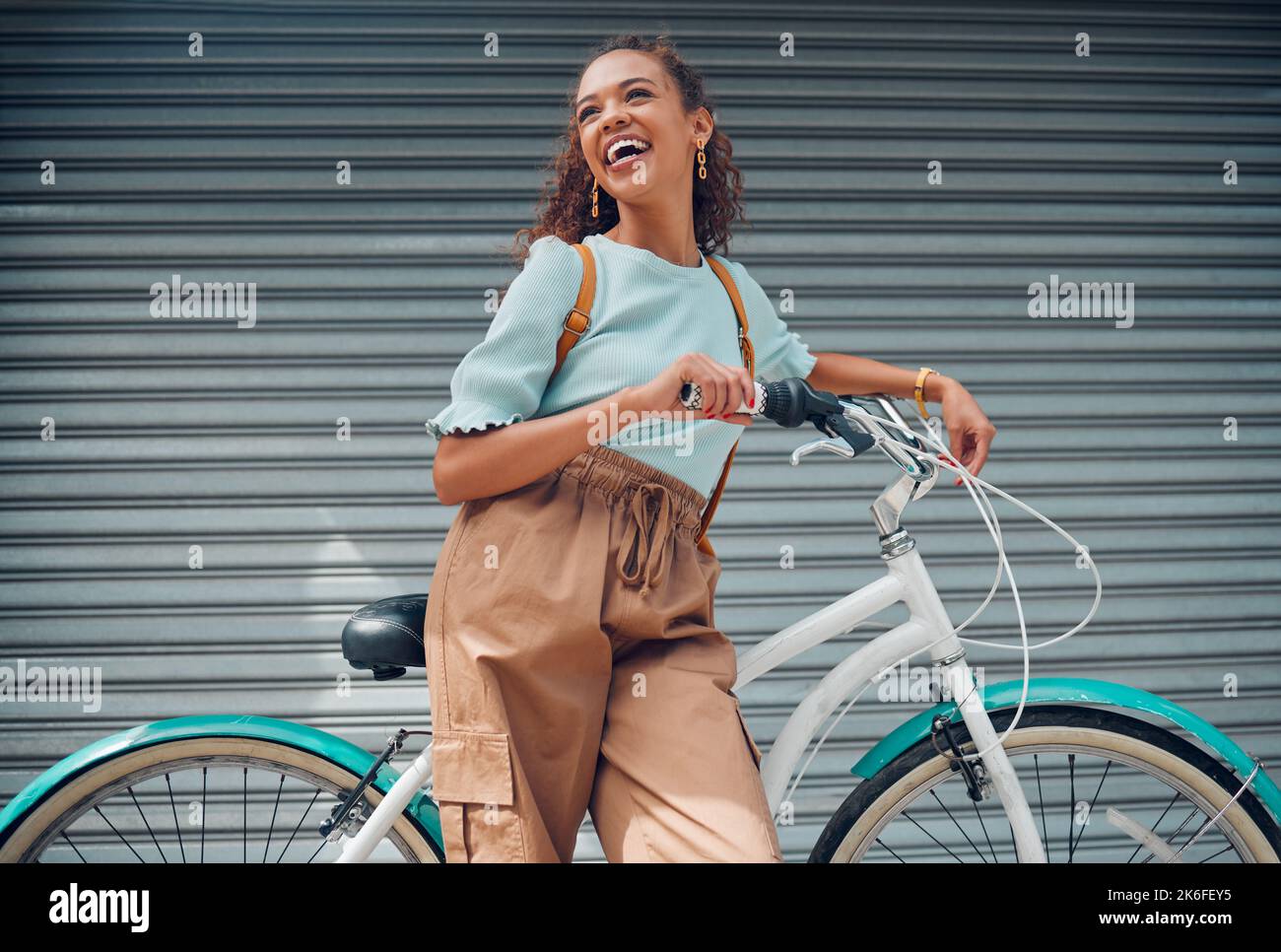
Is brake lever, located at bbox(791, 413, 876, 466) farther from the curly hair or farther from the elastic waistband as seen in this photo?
the curly hair

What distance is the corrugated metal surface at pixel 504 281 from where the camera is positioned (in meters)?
3.72

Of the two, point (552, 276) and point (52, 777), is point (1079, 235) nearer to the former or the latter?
point (552, 276)

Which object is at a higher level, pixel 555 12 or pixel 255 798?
pixel 555 12

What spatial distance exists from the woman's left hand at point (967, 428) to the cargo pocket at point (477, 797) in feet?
3.36

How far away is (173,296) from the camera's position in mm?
3764

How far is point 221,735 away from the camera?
1902 millimetres

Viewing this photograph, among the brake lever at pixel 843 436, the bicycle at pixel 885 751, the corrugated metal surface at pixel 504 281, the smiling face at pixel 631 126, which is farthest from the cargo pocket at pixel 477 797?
the corrugated metal surface at pixel 504 281

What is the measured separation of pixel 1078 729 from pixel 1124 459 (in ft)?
7.56

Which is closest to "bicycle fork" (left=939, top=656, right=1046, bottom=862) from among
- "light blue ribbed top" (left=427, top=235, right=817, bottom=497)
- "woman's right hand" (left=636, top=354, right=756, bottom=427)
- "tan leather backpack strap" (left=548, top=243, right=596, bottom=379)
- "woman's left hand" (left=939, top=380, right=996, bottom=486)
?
"woman's left hand" (left=939, top=380, right=996, bottom=486)

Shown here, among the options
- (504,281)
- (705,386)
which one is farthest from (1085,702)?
(504,281)

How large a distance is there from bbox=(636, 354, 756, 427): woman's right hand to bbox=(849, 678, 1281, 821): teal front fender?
80 centimetres
